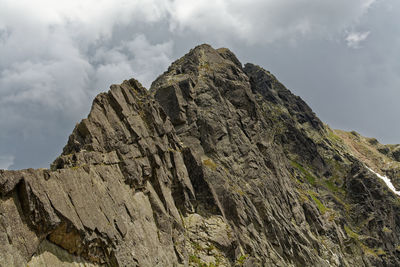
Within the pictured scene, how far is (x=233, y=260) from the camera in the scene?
4441 centimetres

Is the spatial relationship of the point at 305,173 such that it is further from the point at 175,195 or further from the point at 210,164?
the point at 175,195

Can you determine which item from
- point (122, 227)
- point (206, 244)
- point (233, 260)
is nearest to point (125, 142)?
point (122, 227)

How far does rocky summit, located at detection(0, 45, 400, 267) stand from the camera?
92.4 ft

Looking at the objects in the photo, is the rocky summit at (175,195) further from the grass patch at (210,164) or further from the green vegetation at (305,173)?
the green vegetation at (305,173)

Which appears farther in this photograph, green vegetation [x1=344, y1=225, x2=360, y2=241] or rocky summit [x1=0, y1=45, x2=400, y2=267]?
green vegetation [x1=344, y1=225, x2=360, y2=241]

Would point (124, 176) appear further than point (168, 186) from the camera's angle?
No

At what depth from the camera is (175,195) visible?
48.7 meters

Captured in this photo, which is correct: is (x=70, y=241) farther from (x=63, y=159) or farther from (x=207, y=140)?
(x=207, y=140)

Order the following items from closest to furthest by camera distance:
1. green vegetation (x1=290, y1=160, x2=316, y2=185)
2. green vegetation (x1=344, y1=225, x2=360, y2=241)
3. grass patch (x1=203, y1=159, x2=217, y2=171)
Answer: grass patch (x1=203, y1=159, x2=217, y2=171), green vegetation (x1=344, y1=225, x2=360, y2=241), green vegetation (x1=290, y1=160, x2=316, y2=185)

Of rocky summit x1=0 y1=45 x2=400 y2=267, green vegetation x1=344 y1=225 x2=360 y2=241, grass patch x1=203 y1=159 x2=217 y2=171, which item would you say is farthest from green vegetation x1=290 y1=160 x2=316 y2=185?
grass patch x1=203 y1=159 x2=217 y2=171

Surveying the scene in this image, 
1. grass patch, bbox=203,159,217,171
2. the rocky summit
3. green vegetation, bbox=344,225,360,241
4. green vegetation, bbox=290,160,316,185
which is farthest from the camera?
green vegetation, bbox=290,160,316,185

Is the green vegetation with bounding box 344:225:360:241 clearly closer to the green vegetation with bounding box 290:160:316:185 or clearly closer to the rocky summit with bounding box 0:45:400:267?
the rocky summit with bounding box 0:45:400:267

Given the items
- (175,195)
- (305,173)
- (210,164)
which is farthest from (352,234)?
(175,195)

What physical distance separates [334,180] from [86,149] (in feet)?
370
